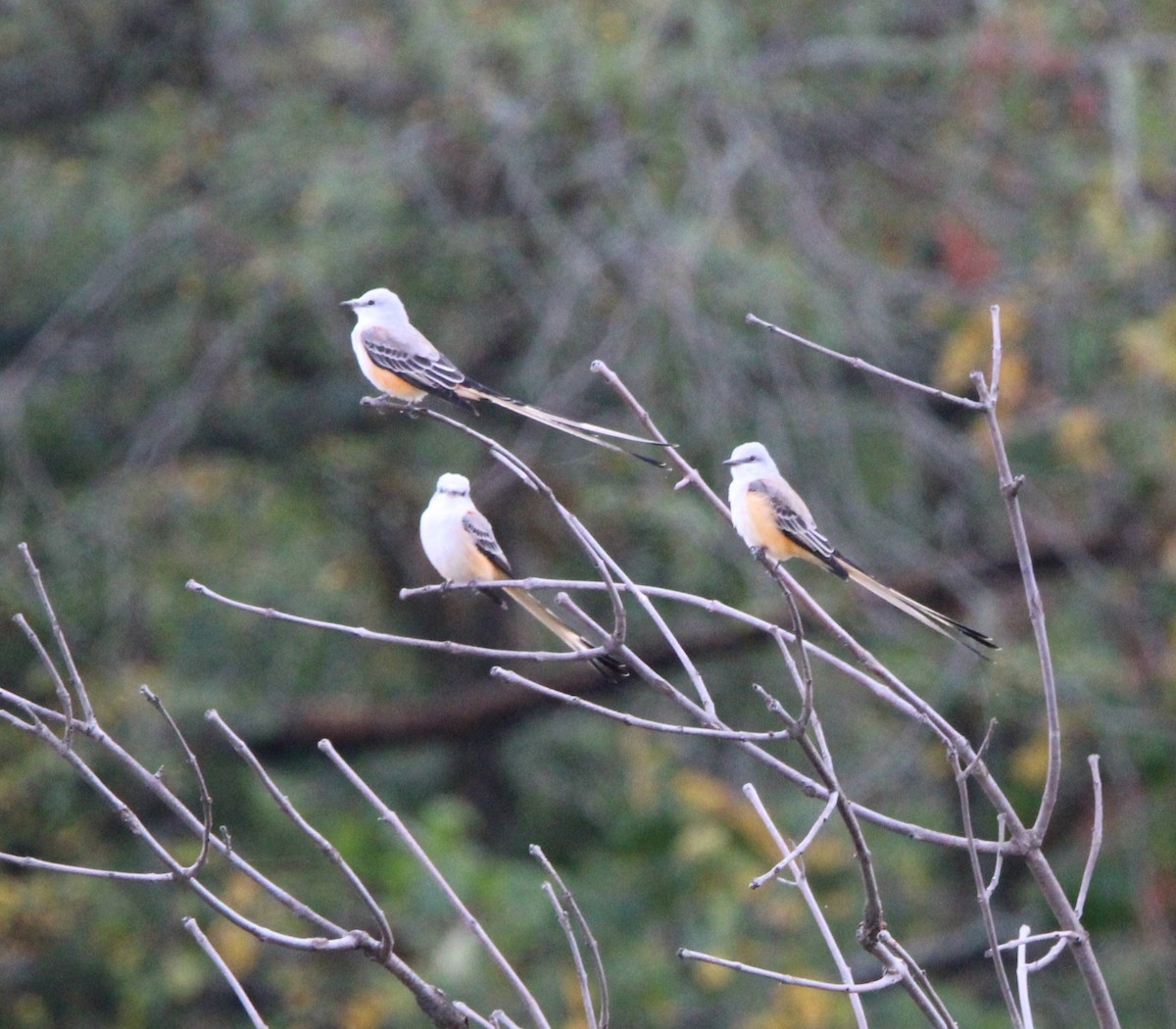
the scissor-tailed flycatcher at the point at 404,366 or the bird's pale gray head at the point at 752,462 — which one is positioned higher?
the scissor-tailed flycatcher at the point at 404,366

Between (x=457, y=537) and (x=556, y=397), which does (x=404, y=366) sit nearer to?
(x=457, y=537)

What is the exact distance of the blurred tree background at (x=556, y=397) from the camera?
7.66m

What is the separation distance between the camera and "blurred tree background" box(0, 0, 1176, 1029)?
7664mm

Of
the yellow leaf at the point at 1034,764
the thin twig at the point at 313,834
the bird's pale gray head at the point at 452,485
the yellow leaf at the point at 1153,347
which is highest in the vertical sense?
the thin twig at the point at 313,834

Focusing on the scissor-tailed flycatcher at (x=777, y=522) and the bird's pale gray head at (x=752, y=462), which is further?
the bird's pale gray head at (x=752, y=462)

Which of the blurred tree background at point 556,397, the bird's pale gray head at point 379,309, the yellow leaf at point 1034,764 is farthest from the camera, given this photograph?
the yellow leaf at point 1034,764

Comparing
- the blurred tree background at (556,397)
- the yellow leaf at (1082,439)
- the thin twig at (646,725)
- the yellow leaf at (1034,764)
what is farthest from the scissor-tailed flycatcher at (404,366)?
the yellow leaf at (1034,764)

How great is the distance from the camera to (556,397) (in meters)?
7.22

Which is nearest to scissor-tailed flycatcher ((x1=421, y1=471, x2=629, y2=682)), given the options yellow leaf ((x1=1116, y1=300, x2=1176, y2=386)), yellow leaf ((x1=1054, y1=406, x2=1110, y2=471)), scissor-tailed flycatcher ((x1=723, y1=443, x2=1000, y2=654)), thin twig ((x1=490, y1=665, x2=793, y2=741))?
scissor-tailed flycatcher ((x1=723, y1=443, x2=1000, y2=654))

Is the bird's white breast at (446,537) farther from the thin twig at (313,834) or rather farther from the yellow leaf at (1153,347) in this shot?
the yellow leaf at (1153,347)

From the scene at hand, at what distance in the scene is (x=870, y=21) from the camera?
28.9 ft

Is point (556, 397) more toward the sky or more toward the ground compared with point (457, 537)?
more toward the ground

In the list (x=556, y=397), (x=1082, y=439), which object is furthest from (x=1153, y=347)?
(x=556, y=397)

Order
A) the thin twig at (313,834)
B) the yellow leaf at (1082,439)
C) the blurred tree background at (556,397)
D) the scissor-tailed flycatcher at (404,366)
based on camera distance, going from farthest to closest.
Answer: the yellow leaf at (1082,439), the blurred tree background at (556,397), the scissor-tailed flycatcher at (404,366), the thin twig at (313,834)
